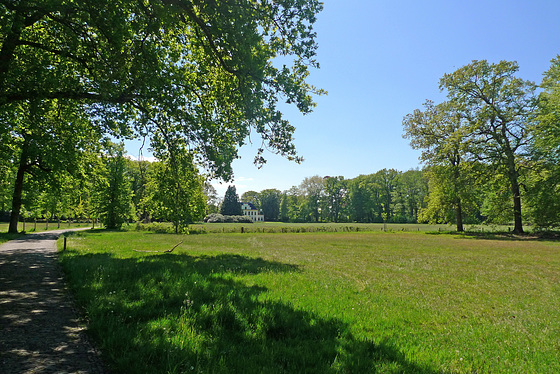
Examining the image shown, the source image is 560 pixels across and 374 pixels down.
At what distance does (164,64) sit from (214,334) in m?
12.3

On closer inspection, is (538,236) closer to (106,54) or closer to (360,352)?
(360,352)

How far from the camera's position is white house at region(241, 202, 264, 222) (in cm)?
15338

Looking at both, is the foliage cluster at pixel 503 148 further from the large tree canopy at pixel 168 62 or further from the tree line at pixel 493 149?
the large tree canopy at pixel 168 62

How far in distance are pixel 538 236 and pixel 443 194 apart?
39.5 feet

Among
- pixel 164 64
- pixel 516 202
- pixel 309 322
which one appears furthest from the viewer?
pixel 516 202

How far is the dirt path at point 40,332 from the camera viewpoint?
3.63 meters

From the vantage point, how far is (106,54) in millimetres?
11320

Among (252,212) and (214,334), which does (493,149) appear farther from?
(252,212)

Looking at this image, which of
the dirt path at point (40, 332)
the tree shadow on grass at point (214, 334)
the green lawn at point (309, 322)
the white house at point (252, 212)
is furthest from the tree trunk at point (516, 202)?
the white house at point (252, 212)

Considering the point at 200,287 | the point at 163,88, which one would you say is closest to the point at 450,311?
the point at 200,287

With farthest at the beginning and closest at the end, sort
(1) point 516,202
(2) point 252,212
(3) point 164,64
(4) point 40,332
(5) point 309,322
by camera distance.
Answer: (2) point 252,212, (1) point 516,202, (3) point 164,64, (5) point 309,322, (4) point 40,332

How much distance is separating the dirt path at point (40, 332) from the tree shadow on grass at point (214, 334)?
289 mm

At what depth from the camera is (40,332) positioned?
464cm

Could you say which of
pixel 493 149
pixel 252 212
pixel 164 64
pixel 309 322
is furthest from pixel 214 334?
pixel 252 212
